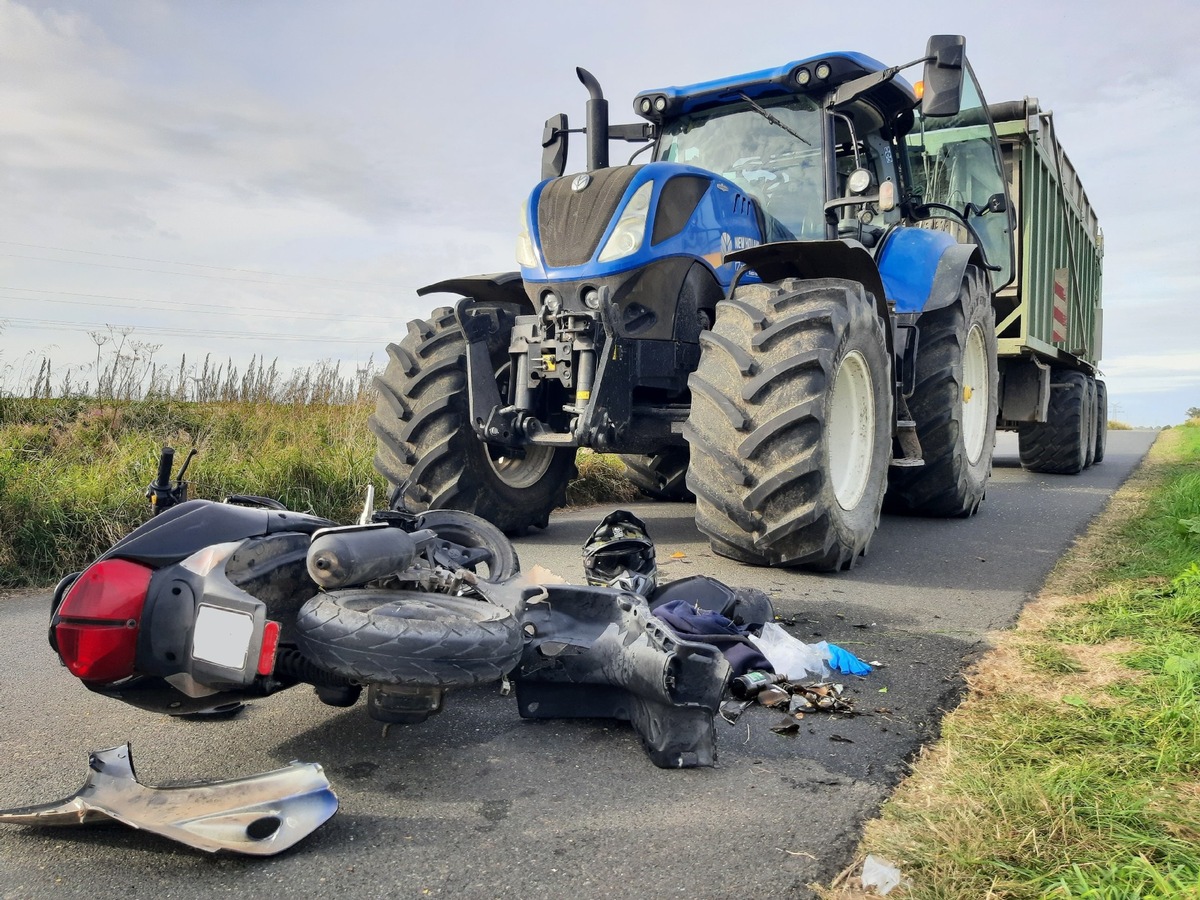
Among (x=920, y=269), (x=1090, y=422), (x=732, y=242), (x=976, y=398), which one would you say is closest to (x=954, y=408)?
(x=920, y=269)

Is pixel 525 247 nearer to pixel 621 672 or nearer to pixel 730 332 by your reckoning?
pixel 730 332

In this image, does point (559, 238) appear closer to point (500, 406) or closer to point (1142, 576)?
point (500, 406)

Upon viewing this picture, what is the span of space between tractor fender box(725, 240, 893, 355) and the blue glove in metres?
2.25

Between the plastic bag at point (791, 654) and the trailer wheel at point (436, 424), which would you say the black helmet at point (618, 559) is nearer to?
the plastic bag at point (791, 654)

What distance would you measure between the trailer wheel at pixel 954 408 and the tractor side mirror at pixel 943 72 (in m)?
1.91

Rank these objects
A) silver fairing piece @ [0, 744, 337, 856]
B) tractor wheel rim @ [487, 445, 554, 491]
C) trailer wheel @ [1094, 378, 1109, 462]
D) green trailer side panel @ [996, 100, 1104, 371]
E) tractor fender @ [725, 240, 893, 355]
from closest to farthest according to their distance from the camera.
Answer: silver fairing piece @ [0, 744, 337, 856], tractor fender @ [725, 240, 893, 355], tractor wheel rim @ [487, 445, 554, 491], green trailer side panel @ [996, 100, 1104, 371], trailer wheel @ [1094, 378, 1109, 462]

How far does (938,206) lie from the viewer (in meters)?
7.86

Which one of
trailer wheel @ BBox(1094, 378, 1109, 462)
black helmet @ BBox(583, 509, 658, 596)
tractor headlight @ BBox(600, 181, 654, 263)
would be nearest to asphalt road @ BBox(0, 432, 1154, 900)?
black helmet @ BBox(583, 509, 658, 596)

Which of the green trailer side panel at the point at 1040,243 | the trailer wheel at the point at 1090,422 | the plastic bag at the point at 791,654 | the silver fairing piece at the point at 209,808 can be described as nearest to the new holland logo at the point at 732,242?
the plastic bag at the point at 791,654

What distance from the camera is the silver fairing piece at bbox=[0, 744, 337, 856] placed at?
1997 millimetres

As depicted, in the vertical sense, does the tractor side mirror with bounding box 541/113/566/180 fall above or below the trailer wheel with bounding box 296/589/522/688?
above

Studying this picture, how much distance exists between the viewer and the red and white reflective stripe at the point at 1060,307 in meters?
11.3

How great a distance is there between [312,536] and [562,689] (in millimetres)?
860

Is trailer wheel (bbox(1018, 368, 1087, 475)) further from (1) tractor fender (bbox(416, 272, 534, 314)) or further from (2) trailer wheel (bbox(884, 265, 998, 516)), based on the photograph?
(1) tractor fender (bbox(416, 272, 534, 314))
